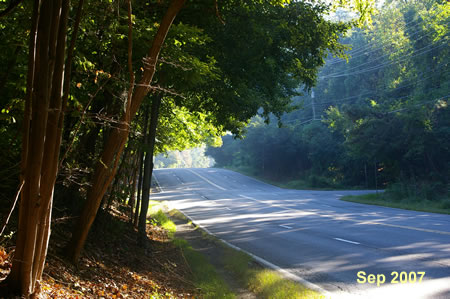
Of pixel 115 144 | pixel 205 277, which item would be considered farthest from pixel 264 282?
pixel 115 144

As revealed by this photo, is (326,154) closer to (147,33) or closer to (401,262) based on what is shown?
(401,262)

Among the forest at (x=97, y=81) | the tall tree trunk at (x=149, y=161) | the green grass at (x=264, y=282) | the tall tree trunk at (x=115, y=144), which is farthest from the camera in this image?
the tall tree trunk at (x=149, y=161)

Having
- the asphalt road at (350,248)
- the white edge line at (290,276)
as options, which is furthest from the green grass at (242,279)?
the asphalt road at (350,248)

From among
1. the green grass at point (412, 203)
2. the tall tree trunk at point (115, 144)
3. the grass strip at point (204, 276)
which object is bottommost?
the green grass at point (412, 203)

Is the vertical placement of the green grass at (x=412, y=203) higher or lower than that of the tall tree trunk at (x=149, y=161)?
lower

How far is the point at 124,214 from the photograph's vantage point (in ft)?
60.6

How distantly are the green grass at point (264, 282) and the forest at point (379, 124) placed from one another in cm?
644

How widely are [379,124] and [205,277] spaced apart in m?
30.5

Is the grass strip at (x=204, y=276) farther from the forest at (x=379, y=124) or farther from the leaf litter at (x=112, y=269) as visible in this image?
the forest at (x=379, y=124)

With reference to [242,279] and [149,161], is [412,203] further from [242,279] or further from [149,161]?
[242,279]

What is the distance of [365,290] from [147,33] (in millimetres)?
5768

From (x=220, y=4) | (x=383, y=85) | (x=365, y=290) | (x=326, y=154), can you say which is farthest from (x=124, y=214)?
(x=383, y=85)

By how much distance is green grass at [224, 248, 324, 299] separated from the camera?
7527 millimetres

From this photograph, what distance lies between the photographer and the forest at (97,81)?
4.26 metres
